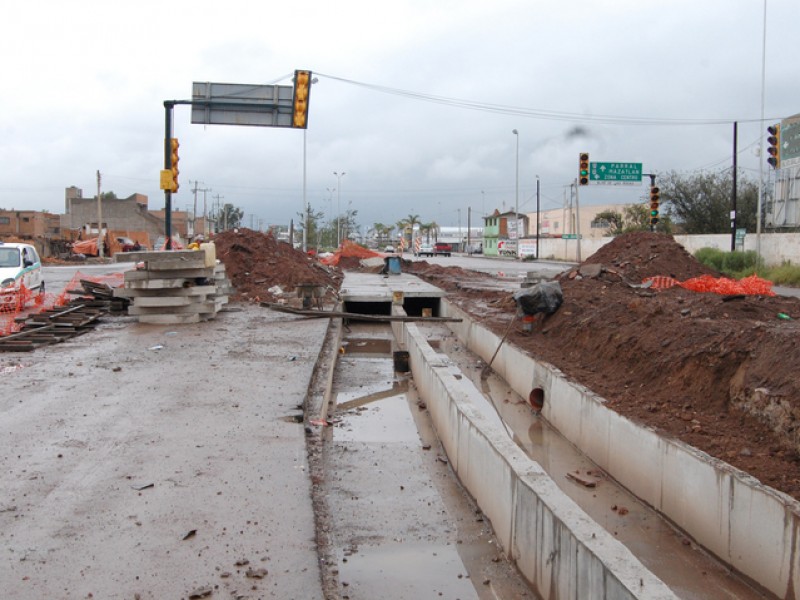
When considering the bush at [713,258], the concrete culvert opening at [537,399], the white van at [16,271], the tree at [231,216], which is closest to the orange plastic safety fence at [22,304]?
the white van at [16,271]

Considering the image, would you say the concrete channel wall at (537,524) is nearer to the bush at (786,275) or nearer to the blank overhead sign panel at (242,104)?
the blank overhead sign panel at (242,104)

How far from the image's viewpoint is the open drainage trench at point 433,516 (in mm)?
5832

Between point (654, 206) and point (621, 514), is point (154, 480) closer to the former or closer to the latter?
point (621, 514)

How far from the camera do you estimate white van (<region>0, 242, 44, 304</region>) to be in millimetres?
17969

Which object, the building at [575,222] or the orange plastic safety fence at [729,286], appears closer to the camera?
the orange plastic safety fence at [729,286]

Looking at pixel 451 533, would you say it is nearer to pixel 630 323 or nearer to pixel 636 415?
pixel 636 415

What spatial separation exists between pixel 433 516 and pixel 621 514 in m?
1.94

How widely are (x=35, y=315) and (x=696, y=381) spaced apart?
40.7 ft

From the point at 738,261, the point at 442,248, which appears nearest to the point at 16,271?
the point at 738,261

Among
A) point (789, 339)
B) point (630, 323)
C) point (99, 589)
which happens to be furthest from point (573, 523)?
point (630, 323)

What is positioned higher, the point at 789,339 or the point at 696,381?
the point at 789,339

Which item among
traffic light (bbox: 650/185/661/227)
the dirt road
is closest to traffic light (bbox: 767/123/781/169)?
traffic light (bbox: 650/185/661/227)

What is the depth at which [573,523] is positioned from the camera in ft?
16.8

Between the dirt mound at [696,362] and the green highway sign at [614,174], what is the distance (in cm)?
2021
